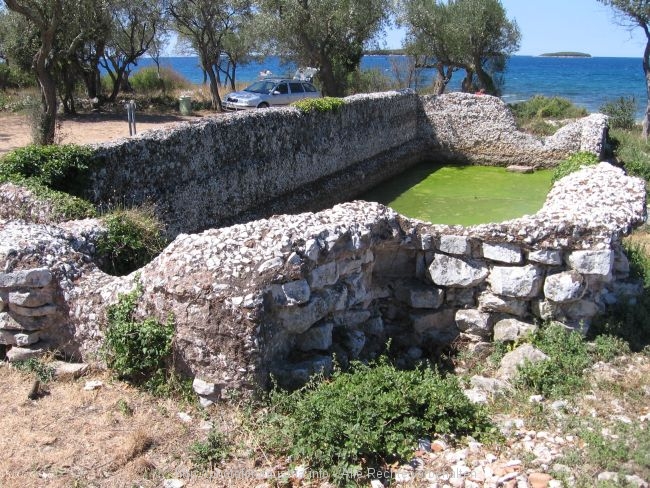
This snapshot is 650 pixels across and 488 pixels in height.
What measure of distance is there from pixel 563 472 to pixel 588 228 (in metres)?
3.33

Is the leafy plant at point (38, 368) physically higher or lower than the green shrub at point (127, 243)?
lower

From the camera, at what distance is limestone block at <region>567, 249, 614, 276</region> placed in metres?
6.97

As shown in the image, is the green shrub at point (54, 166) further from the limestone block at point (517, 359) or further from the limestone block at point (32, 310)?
the limestone block at point (517, 359)

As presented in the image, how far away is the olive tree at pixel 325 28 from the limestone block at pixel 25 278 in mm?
19188

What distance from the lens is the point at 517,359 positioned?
6.68 metres

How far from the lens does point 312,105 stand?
15.1 meters

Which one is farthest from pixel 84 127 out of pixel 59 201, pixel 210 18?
pixel 59 201

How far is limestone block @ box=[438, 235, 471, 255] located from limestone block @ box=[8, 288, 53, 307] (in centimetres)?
436

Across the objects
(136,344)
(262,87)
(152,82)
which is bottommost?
(136,344)

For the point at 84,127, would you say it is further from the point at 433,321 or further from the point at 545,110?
the point at 545,110

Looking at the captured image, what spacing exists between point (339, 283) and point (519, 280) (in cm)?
215

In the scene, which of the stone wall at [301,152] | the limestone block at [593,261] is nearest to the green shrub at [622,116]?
the stone wall at [301,152]

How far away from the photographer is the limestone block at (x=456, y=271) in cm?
730

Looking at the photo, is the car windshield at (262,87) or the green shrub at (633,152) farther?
the car windshield at (262,87)
